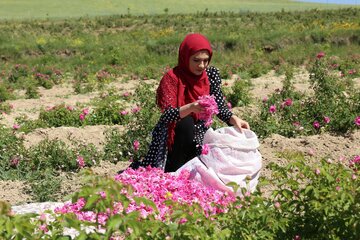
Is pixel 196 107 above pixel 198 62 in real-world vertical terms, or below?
below

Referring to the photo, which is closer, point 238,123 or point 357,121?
point 238,123

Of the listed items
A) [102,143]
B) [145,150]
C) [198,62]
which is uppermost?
[198,62]

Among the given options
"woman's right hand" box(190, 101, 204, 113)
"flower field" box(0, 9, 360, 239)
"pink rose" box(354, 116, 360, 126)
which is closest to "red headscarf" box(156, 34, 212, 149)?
"woman's right hand" box(190, 101, 204, 113)

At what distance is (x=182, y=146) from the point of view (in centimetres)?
501

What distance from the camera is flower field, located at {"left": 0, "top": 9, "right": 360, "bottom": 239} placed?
226cm

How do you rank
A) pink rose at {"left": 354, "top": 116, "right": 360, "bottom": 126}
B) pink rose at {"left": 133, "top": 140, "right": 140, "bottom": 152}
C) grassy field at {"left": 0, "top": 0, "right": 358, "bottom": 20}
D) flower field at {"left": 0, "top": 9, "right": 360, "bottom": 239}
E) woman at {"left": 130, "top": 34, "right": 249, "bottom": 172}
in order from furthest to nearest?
grassy field at {"left": 0, "top": 0, "right": 358, "bottom": 20}, pink rose at {"left": 354, "top": 116, "right": 360, "bottom": 126}, pink rose at {"left": 133, "top": 140, "right": 140, "bottom": 152}, woman at {"left": 130, "top": 34, "right": 249, "bottom": 172}, flower field at {"left": 0, "top": 9, "right": 360, "bottom": 239}

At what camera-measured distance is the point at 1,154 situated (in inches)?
227

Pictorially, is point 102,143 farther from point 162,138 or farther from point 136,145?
point 162,138

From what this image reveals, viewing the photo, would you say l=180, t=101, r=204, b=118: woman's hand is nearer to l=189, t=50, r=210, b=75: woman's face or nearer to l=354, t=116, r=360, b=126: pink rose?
l=189, t=50, r=210, b=75: woman's face

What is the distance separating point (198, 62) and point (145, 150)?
4.55 ft

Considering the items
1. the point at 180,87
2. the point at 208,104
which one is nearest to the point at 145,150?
the point at 180,87

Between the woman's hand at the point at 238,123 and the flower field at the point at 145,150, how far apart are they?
49 centimetres

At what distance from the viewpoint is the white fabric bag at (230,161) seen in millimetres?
4535

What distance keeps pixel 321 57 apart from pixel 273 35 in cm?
1181
